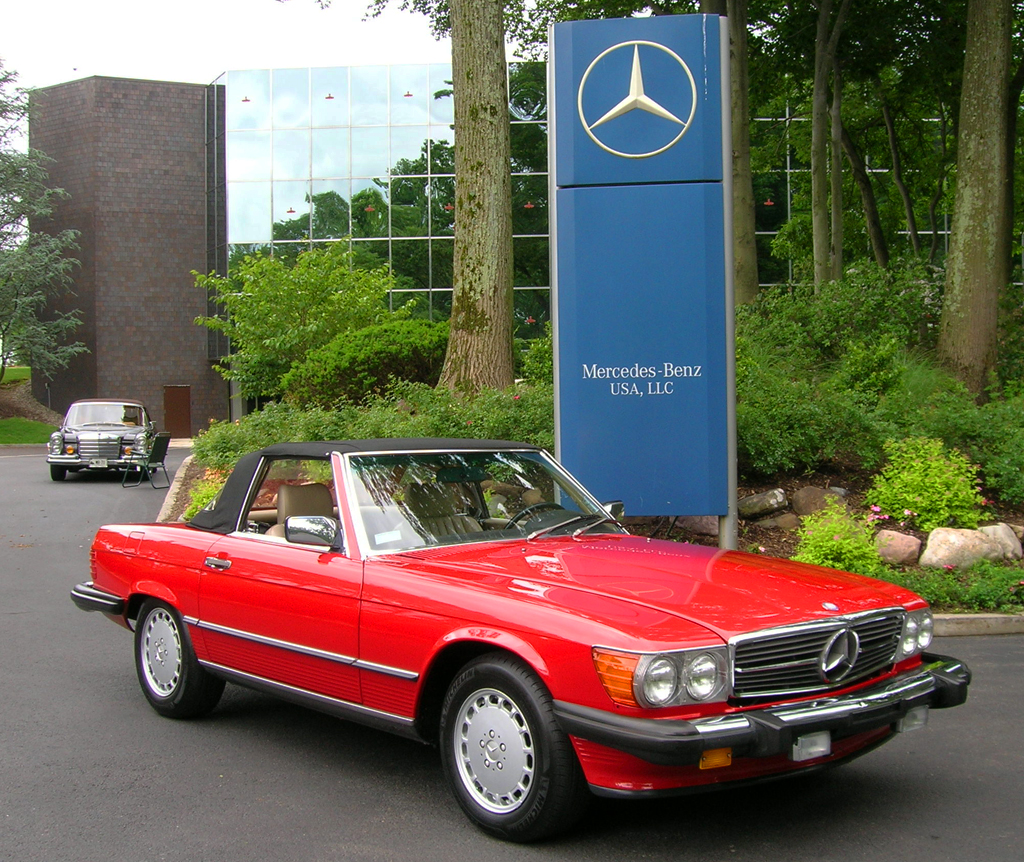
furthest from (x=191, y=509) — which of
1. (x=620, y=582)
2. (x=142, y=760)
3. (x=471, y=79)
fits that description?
(x=620, y=582)

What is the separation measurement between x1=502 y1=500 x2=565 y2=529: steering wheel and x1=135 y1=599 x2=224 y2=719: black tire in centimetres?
189

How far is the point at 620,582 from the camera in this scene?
4.30 metres

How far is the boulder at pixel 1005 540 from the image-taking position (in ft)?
30.6

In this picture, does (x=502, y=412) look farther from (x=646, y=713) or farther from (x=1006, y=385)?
(x=646, y=713)

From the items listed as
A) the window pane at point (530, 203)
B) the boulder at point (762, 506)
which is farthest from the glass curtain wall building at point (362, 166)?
Result: the boulder at point (762, 506)

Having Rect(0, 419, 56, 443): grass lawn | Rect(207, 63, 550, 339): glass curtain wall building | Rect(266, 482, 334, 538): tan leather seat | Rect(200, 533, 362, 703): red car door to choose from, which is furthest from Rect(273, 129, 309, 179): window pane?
Rect(200, 533, 362, 703): red car door

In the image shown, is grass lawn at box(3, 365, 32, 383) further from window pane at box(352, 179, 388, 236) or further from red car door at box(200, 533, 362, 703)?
red car door at box(200, 533, 362, 703)

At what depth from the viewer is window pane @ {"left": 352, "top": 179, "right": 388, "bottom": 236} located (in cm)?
3825

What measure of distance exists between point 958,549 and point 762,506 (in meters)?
1.93

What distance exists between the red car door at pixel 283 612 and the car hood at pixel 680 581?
18.2 inches

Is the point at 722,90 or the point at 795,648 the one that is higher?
the point at 722,90

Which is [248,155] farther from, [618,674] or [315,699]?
[618,674]

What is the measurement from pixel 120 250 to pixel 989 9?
3725 centimetres

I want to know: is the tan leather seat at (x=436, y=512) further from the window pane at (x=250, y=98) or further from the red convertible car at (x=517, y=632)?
the window pane at (x=250, y=98)
